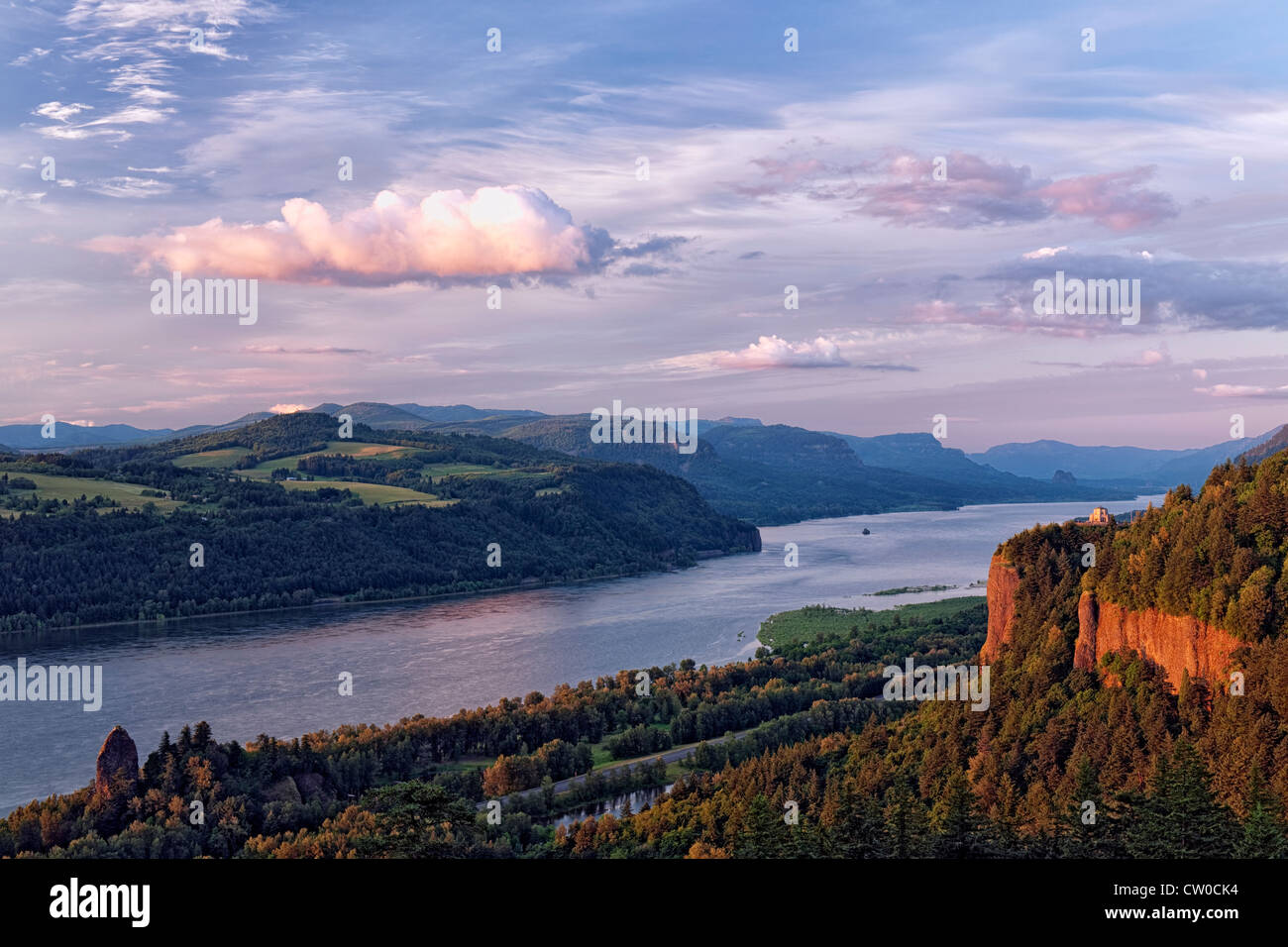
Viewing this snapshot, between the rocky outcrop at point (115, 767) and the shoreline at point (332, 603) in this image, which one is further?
the shoreline at point (332, 603)

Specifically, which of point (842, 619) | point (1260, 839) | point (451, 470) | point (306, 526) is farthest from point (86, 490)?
point (1260, 839)

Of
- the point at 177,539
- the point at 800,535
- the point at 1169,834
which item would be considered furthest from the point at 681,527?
the point at 1169,834

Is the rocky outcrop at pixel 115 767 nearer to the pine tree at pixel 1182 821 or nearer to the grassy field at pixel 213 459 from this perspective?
the pine tree at pixel 1182 821

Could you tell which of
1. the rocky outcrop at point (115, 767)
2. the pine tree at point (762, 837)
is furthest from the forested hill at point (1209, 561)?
the rocky outcrop at point (115, 767)

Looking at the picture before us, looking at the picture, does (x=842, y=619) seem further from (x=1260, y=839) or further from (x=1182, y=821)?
(x=1260, y=839)

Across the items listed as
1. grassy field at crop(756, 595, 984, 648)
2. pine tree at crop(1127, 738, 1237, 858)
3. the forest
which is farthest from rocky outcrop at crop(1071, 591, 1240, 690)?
grassy field at crop(756, 595, 984, 648)

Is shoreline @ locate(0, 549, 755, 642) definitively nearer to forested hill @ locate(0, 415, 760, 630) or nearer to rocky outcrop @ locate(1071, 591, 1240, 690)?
forested hill @ locate(0, 415, 760, 630)
